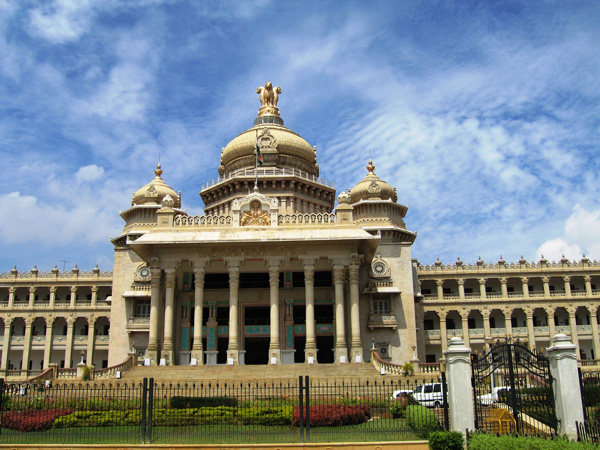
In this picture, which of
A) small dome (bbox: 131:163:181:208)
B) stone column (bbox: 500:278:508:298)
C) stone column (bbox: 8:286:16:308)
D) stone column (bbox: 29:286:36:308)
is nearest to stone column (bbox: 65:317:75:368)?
stone column (bbox: 29:286:36:308)

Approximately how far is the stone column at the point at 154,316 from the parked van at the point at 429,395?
18526 millimetres

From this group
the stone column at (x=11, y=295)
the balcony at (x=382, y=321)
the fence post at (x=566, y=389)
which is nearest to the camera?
the fence post at (x=566, y=389)

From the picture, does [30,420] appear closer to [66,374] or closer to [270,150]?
[66,374]

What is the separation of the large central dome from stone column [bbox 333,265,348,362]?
1691cm

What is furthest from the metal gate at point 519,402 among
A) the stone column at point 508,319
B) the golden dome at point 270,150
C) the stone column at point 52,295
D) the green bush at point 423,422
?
the stone column at point 52,295

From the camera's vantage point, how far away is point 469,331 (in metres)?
58.2

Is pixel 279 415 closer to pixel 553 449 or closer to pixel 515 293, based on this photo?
pixel 553 449

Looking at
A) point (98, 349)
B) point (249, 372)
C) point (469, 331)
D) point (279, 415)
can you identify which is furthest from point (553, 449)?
point (98, 349)

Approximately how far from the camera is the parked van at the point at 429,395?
24477 mm

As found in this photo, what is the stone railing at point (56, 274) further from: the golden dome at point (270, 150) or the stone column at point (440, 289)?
the stone column at point (440, 289)

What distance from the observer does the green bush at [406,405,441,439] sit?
18406mm

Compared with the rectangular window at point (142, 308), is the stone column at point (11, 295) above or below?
above

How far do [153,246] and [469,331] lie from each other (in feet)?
111

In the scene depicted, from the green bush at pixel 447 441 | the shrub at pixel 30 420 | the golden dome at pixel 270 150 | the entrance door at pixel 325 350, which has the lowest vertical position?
the green bush at pixel 447 441
